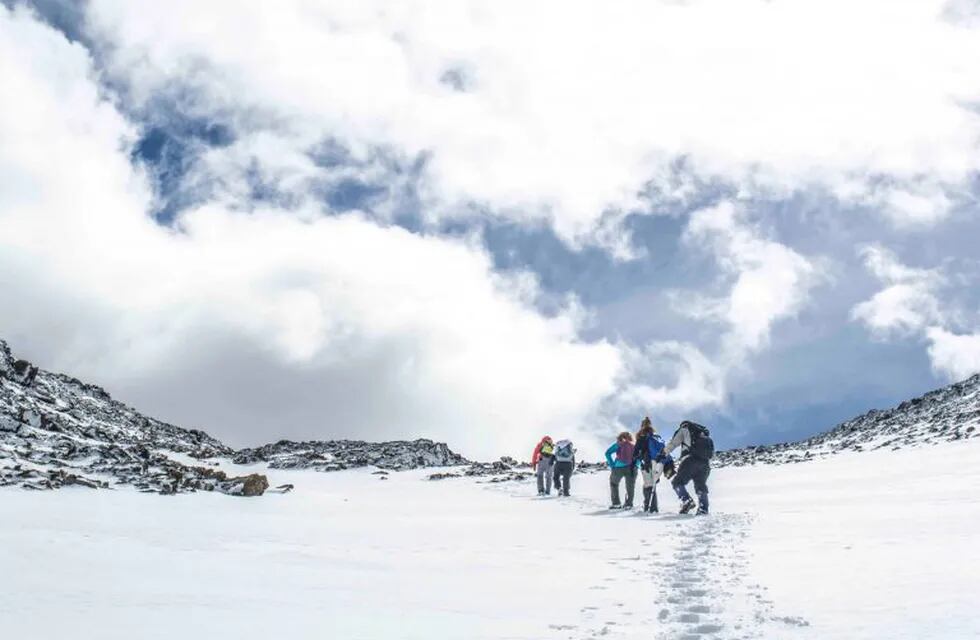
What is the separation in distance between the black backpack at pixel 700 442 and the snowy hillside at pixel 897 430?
1783 centimetres

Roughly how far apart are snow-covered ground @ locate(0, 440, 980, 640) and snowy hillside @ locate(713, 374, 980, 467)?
A: 719 inches

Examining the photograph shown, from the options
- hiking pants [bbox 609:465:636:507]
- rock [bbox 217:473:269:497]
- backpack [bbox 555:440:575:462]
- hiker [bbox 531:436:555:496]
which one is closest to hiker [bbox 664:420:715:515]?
hiking pants [bbox 609:465:636:507]

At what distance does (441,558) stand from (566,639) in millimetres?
4935

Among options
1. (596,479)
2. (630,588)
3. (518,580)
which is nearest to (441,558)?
(518,580)

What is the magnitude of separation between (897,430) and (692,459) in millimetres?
28130

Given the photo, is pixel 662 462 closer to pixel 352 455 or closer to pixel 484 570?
pixel 484 570

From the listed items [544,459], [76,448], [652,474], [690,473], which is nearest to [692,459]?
[690,473]

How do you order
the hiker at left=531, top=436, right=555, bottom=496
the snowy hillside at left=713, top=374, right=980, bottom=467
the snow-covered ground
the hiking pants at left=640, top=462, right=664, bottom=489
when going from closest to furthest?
the snow-covered ground < the hiking pants at left=640, top=462, right=664, bottom=489 < the hiker at left=531, top=436, right=555, bottom=496 < the snowy hillside at left=713, top=374, right=980, bottom=467

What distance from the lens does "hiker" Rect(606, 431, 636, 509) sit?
2008 cm

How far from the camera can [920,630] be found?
6.02m

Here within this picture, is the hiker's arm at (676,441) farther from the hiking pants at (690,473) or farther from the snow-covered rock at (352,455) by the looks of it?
the snow-covered rock at (352,455)

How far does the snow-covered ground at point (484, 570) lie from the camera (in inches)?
254

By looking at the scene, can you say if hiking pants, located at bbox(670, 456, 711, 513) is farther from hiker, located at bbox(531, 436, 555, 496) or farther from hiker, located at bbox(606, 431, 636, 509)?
hiker, located at bbox(531, 436, 555, 496)

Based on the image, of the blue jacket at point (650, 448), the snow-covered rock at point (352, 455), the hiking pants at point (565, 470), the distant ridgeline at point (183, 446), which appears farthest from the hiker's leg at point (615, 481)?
the snow-covered rock at point (352, 455)
